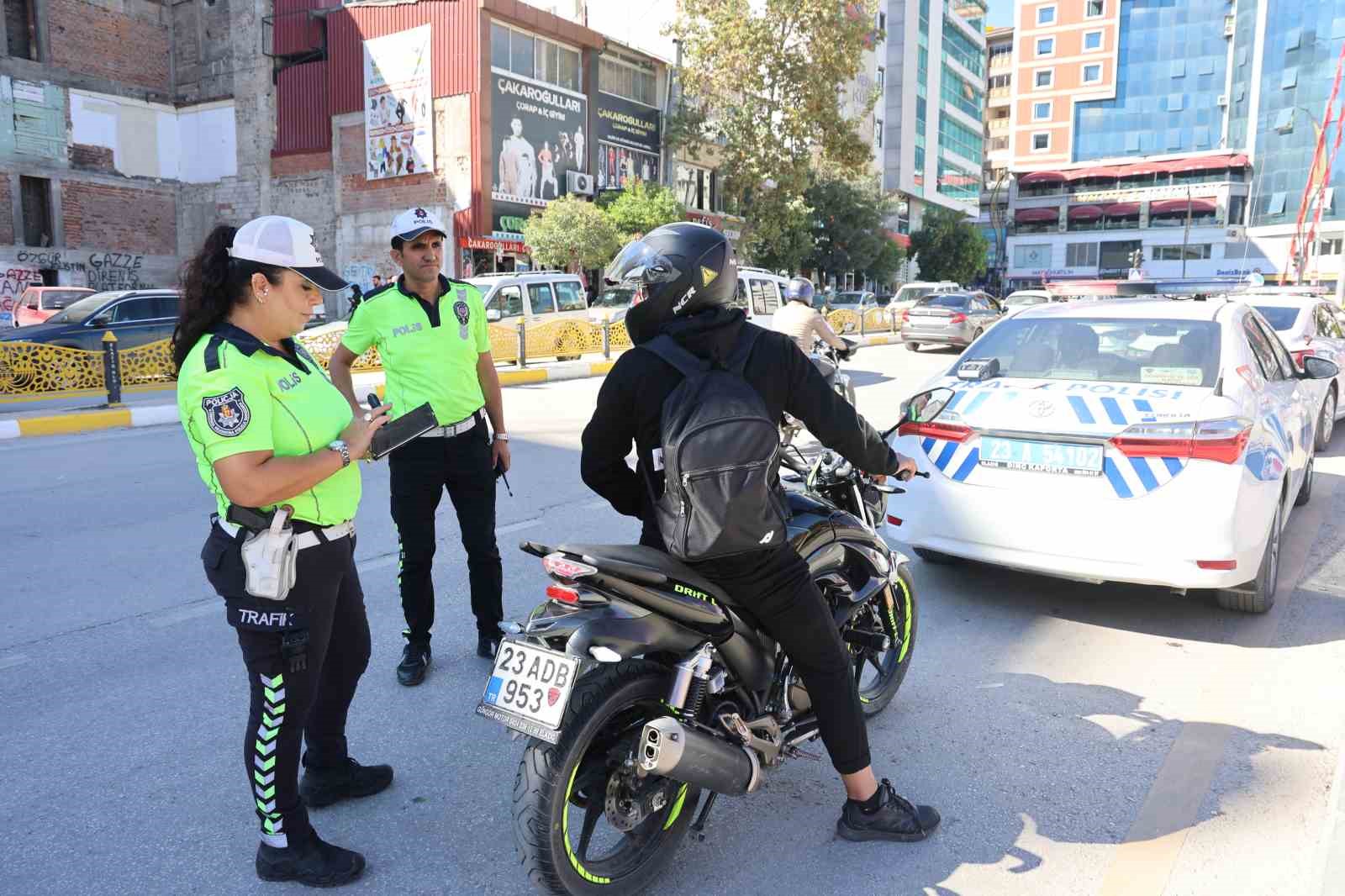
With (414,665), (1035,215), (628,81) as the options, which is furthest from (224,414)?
(1035,215)

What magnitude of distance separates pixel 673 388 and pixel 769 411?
0.27 m

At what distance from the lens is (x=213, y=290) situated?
96.6 inches

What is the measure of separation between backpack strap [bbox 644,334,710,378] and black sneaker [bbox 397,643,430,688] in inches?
87.6

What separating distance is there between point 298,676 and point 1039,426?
358cm

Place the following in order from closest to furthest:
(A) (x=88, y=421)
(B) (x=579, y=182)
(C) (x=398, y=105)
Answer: (A) (x=88, y=421) → (C) (x=398, y=105) → (B) (x=579, y=182)

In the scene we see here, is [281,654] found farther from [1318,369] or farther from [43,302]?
[43,302]

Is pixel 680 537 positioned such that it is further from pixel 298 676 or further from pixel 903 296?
pixel 903 296

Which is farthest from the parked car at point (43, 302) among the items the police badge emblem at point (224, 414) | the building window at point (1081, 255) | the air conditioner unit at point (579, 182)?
the building window at point (1081, 255)

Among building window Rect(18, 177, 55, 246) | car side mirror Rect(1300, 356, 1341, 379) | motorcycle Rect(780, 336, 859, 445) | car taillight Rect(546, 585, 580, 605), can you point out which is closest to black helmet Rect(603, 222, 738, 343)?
car taillight Rect(546, 585, 580, 605)

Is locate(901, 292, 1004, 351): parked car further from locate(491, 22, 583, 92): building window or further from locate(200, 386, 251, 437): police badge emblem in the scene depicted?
locate(200, 386, 251, 437): police badge emblem

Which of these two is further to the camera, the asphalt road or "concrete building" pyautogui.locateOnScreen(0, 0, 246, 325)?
"concrete building" pyautogui.locateOnScreen(0, 0, 246, 325)

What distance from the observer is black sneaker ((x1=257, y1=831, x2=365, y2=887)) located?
2656 mm

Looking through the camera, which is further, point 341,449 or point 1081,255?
point 1081,255

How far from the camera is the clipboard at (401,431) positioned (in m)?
2.62
